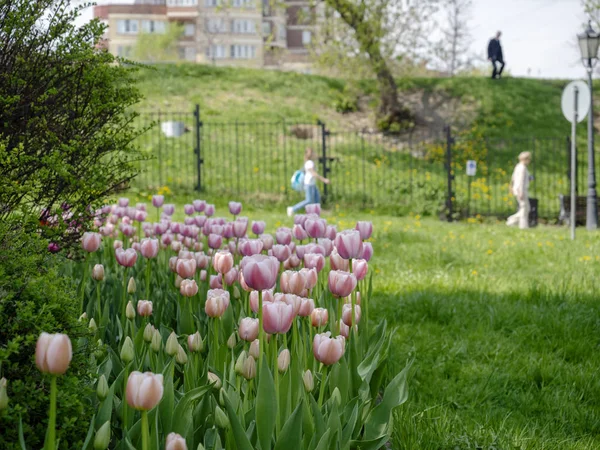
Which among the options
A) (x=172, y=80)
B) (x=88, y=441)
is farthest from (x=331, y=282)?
(x=172, y=80)

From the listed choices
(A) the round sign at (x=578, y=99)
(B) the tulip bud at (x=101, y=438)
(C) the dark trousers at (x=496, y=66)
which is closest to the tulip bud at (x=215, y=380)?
(B) the tulip bud at (x=101, y=438)

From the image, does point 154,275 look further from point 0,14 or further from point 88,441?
point 88,441

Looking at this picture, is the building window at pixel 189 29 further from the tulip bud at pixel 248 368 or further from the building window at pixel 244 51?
the tulip bud at pixel 248 368

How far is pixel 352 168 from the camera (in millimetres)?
16562

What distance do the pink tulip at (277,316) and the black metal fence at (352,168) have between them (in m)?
11.8

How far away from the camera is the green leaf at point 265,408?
6.25ft

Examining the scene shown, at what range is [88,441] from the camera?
1.76 metres

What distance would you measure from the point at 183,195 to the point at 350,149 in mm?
5402

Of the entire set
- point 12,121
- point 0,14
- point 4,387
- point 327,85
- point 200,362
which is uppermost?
point 327,85

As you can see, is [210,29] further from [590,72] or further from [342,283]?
[342,283]

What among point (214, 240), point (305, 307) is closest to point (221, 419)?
point (305, 307)

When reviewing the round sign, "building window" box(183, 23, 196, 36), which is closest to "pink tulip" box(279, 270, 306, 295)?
the round sign

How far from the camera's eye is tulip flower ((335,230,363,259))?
2.64 metres

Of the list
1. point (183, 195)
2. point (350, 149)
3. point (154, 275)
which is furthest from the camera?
point (350, 149)
